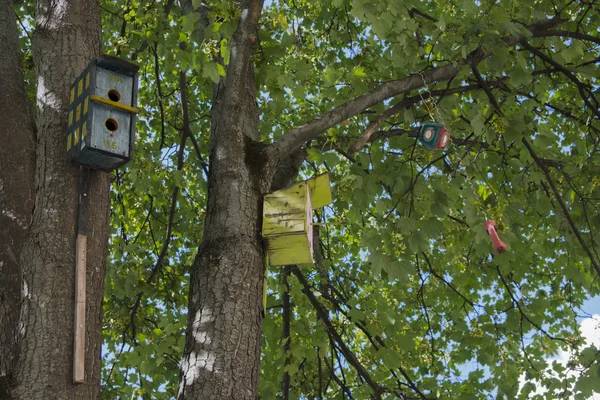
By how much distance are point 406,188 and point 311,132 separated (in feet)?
3.14

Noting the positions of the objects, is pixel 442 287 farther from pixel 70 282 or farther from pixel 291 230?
pixel 70 282

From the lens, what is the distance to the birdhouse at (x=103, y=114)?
3.12m

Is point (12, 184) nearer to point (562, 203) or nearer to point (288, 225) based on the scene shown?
point (288, 225)

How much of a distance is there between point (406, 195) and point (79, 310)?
8.03 ft

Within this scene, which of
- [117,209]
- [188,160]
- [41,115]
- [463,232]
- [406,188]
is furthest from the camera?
[117,209]

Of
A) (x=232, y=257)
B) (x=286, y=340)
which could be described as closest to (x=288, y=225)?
(x=232, y=257)

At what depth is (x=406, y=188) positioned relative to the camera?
4477 mm

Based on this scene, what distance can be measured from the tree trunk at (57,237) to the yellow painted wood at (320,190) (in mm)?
1016

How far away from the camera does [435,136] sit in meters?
3.86

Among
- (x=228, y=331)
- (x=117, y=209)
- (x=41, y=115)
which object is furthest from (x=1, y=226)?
(x=117, y=209)

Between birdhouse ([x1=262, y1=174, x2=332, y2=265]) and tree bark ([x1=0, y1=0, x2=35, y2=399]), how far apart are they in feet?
3.64

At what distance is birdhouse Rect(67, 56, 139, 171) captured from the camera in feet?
10.2

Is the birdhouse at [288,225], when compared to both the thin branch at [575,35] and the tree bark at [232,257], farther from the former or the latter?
the thin branch at [575,35]

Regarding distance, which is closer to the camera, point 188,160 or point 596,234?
point 596,234
